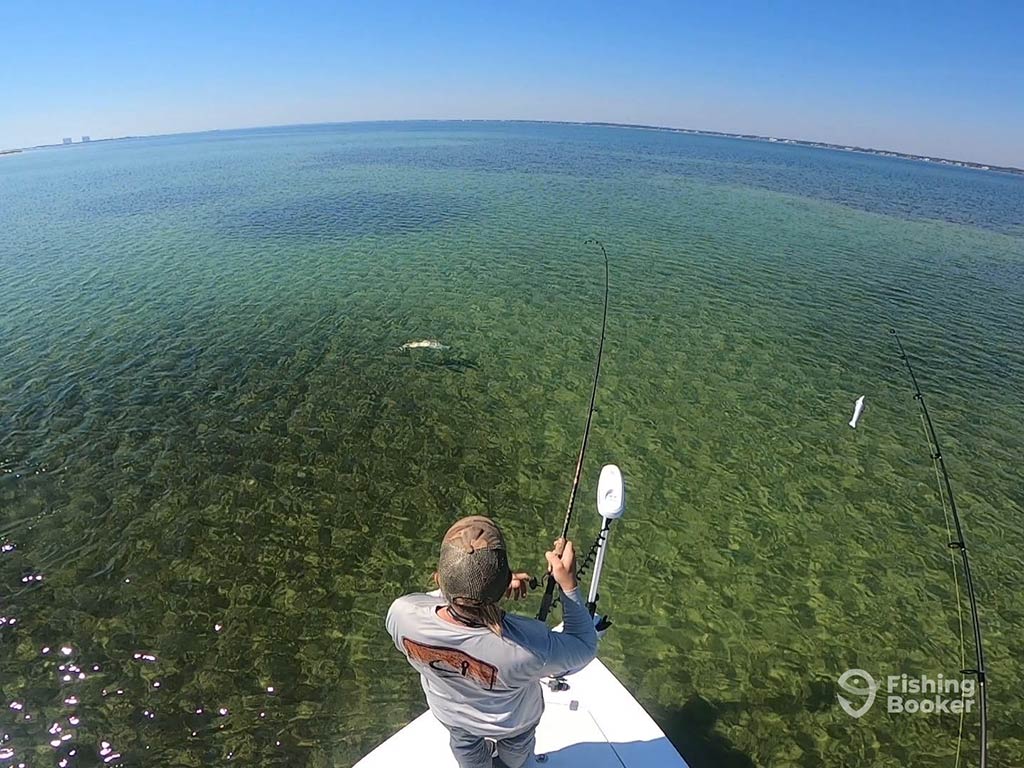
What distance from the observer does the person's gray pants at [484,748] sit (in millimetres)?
3172

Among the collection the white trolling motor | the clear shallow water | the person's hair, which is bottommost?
the clear shallow water

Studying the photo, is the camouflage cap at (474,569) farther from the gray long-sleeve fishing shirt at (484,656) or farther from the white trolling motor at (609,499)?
the white trolling motor at (609,499)

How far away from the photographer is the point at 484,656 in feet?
8.49

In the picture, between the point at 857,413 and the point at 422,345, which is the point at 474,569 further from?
the point at 422,345

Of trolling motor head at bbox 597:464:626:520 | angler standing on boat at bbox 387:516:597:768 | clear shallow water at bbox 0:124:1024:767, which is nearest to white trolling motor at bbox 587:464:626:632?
trolling motor head at bbox 597:464:626:520

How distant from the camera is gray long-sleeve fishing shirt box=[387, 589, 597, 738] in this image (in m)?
2.58

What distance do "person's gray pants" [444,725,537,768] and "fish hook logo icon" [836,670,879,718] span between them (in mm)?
5170

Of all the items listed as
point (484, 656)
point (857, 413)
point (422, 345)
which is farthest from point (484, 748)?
point (422, 345)

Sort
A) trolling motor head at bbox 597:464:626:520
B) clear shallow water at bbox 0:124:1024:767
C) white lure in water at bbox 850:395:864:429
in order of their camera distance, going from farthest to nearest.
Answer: white lure in water at bbox 850:395:864:429
clear shallow water at bbox 0:124:1024:767
trolling motor head at bbox 597:464:626:520

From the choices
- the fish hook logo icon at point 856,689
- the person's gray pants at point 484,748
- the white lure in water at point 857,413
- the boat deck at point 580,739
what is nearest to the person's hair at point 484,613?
the person's gray pants at point 484,748

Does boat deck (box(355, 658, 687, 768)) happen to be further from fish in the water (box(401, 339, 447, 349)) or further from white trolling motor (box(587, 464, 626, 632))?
fish in the water (box(401, 339, 447, 349))

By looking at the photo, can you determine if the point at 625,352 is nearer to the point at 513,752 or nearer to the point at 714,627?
the point at 714,627

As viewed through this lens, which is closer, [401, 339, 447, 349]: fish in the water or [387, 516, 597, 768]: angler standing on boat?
[387, 516, 597, 768]: angler standing on boat

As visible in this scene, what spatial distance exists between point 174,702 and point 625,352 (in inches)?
497
